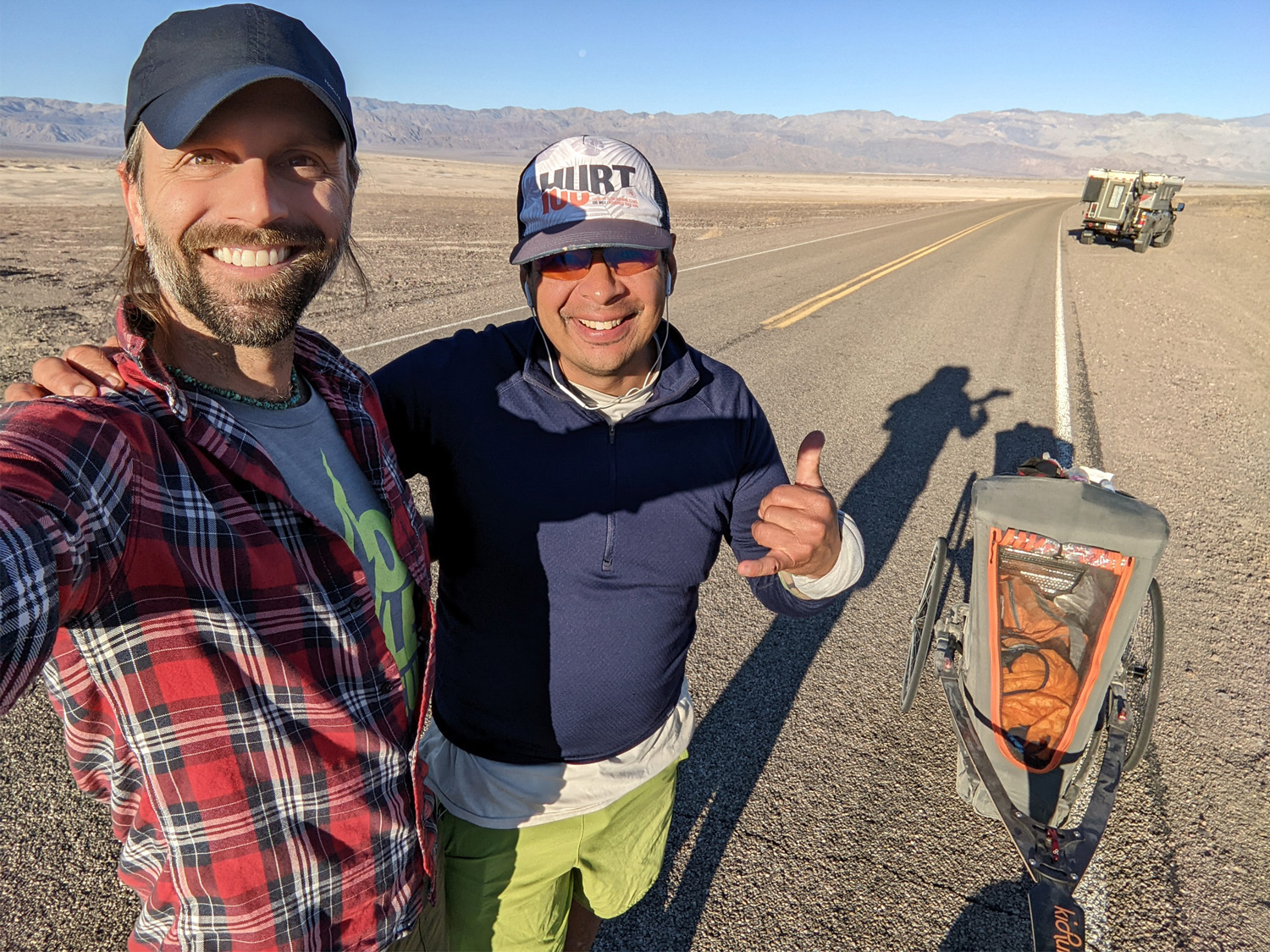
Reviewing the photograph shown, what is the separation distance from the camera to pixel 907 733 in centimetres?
335

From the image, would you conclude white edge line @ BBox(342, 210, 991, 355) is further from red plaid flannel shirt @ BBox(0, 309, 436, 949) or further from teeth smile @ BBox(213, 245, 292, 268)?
red plaid flannel shirt @ BBox(0, 309, 436, 949)

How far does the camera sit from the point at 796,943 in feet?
7.88

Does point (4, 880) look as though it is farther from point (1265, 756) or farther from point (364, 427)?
point (1265, 756)

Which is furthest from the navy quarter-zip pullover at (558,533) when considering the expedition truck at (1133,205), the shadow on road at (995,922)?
the expedition truck at (1133,205)

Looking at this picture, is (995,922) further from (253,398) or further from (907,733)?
(253,398)

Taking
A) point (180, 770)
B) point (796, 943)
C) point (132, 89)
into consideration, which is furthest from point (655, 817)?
point (132, 89)

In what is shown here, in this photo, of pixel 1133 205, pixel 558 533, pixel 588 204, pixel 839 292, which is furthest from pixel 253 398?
pixel 1133 205

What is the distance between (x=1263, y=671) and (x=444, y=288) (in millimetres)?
11684

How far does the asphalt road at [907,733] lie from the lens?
2494 millimetres

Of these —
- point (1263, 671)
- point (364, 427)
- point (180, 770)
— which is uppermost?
point (364, 427)

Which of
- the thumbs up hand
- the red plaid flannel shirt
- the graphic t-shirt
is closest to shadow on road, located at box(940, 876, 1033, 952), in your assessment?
the thumbs up hand

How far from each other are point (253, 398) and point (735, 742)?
2.60m

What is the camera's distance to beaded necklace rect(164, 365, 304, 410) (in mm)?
1267

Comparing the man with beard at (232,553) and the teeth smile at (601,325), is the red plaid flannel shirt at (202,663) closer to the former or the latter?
the man with beard at (232,553)
